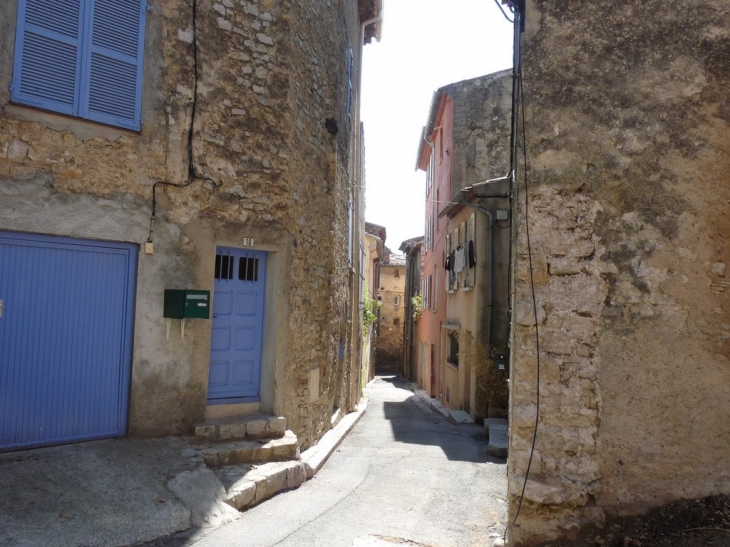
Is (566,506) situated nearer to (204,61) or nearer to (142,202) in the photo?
(142,202)

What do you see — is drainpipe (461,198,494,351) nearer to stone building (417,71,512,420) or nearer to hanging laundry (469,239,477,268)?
stone building (417,71,512,420)

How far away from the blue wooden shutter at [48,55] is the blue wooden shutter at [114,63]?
123mm

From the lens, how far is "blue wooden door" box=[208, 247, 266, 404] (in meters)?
6.93

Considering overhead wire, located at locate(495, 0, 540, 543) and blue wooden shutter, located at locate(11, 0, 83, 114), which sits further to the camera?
blue wooden shutter, located at locate(11, 0, 83, 114)

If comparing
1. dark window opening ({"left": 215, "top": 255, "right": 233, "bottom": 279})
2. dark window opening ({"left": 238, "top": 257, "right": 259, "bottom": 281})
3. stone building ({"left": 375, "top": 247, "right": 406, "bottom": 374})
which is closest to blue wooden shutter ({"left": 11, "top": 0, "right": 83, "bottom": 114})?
dark window opening ({"left": 215, "top": 255, "right": 233, "bottom": 279})

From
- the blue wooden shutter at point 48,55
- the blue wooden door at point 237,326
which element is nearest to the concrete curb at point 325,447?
the blue wooden door at point 237,326

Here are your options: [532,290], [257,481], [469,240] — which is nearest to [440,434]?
[469,240]

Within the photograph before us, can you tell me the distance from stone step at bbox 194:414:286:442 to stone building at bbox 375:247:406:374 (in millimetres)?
29757

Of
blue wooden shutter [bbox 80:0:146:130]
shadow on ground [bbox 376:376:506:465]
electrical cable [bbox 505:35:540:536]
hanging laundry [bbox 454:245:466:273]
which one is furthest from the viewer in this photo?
hanging laundry [bbox 454:245:466:273]

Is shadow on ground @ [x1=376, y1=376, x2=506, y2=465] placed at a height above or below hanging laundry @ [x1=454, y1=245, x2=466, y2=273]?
below

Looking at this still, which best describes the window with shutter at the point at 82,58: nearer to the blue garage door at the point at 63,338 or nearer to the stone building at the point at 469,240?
the blue garage door at the point at 63,338

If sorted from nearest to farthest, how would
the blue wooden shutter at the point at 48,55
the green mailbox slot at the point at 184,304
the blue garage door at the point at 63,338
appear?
the blue garage door at the point at 63,338 → the blue wooden shutter at the point at 48,55 → the green mailbox slot at the point at 184,304

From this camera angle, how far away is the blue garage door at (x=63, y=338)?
544 centimetres

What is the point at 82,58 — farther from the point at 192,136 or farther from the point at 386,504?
the point at 386,504
